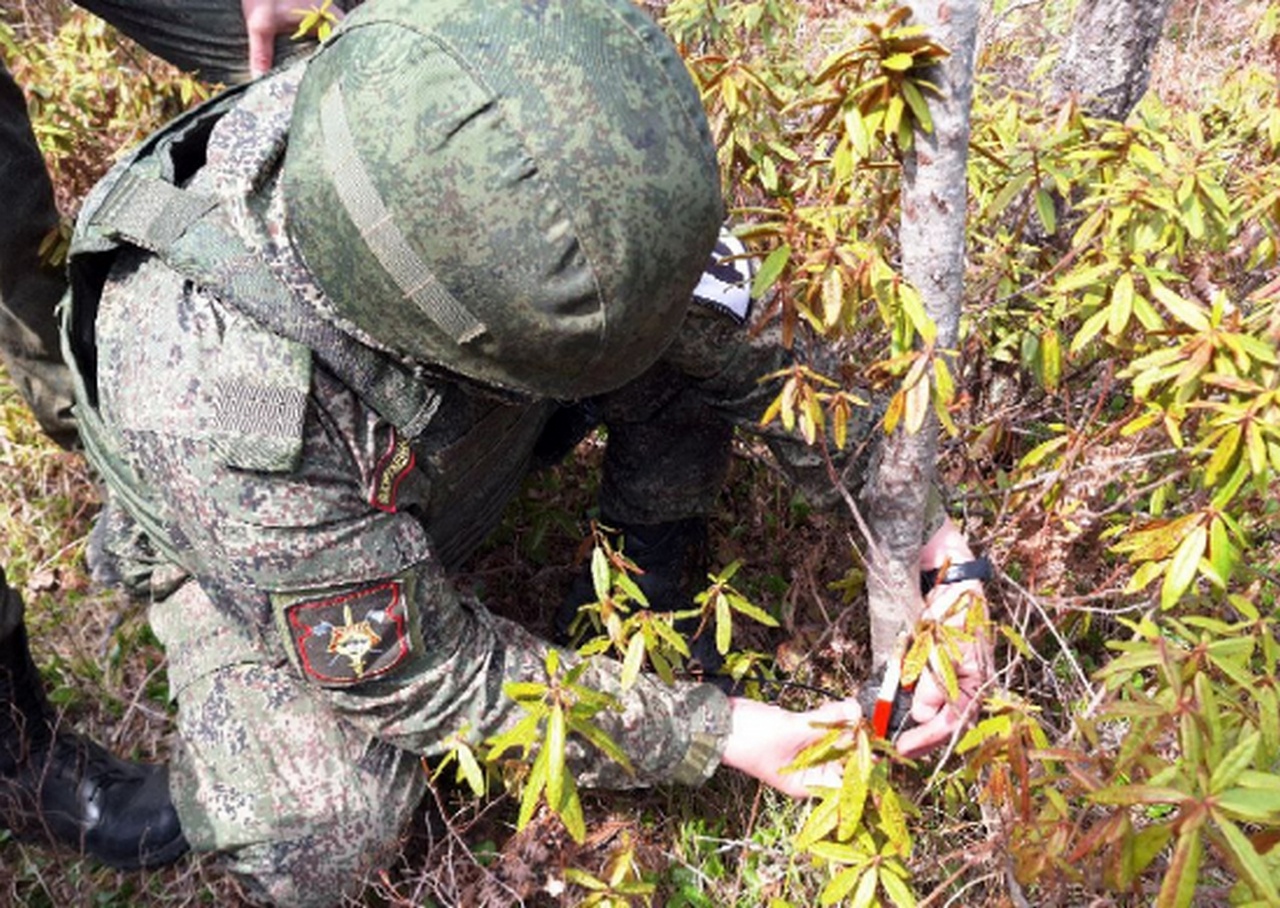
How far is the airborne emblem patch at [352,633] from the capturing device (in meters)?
1.75

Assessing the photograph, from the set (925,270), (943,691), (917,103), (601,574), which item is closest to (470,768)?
(601,574)

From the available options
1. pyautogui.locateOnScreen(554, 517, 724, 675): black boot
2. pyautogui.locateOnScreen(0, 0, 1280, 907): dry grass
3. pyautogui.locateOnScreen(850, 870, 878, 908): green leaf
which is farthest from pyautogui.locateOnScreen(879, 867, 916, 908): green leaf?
pyautogui.locateOnScreen(554, 517, 724, 675): black boot

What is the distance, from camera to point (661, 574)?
2.78 metres

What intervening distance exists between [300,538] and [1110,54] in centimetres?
201

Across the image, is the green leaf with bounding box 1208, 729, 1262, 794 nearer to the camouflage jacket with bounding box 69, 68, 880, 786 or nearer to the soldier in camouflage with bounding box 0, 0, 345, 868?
the camouflage jacket with bounding box 69, 68, 880, 786

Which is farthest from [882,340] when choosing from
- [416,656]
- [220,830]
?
[220,830]

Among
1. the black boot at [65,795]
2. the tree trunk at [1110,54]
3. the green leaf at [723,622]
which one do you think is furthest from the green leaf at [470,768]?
the tree trunk at [1110,54]

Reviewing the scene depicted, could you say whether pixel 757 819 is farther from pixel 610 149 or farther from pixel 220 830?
pixel 610 149

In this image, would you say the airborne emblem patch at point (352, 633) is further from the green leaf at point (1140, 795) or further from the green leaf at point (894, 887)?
the green leaf at point (1140, 795)

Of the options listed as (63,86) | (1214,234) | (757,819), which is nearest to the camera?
(1214,234)

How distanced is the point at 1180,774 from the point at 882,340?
1.51 metres

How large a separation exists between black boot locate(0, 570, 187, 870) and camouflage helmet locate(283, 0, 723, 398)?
1.40m

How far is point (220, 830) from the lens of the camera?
2066mm

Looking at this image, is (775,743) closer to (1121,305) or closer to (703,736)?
(703,736)
